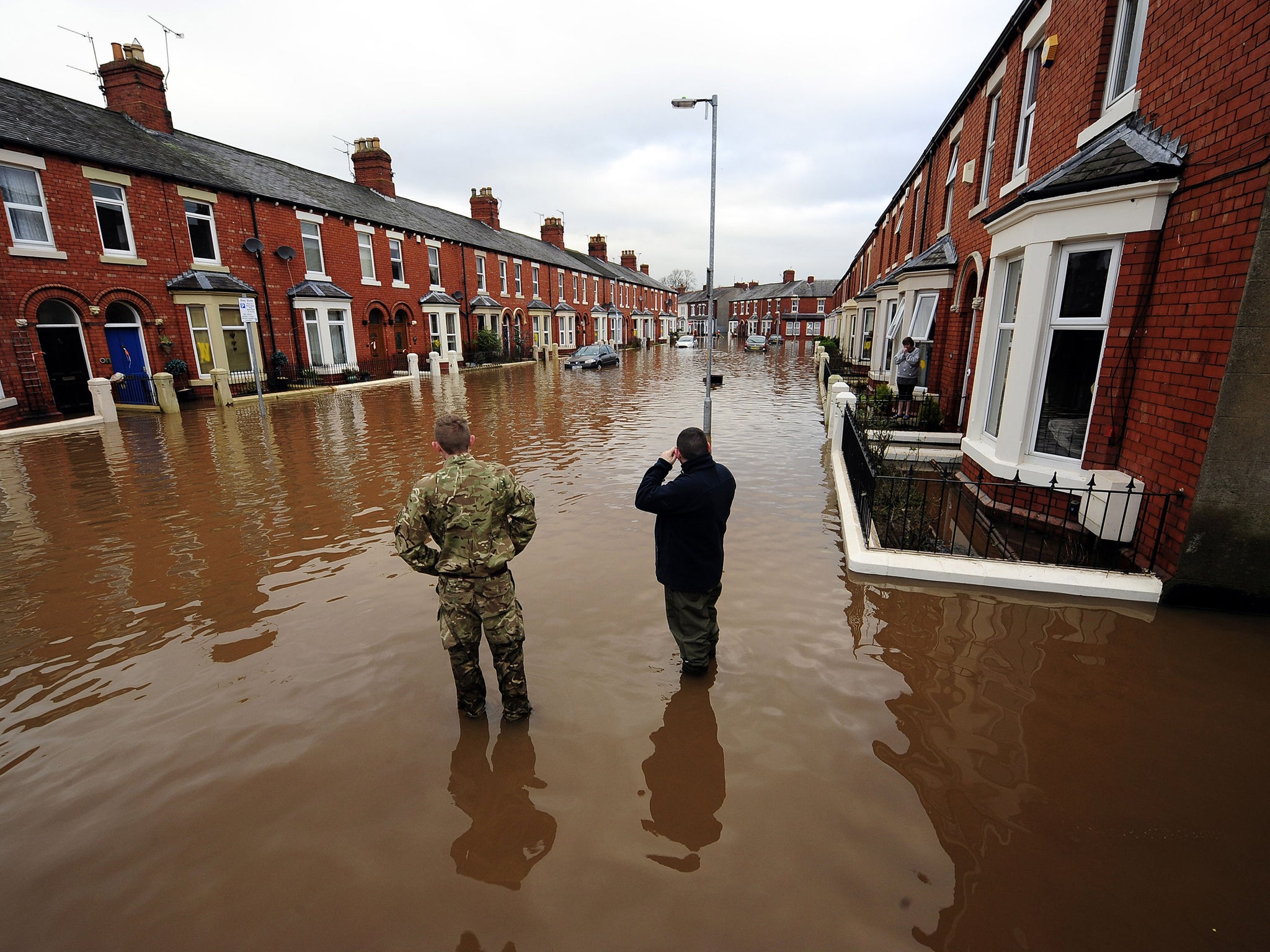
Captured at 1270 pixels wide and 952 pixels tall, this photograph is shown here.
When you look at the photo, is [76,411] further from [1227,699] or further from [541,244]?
[541,244]

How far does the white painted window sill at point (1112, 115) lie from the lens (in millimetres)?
5816

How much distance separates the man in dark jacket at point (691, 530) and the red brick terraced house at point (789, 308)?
71425 millimetres

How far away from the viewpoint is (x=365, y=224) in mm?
24719

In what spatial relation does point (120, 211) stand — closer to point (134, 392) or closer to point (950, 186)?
point (134, 392)

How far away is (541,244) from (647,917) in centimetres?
4652

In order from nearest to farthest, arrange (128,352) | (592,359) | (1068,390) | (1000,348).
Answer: (1068,390) → (1000,348) → (128,352) → (592,359)

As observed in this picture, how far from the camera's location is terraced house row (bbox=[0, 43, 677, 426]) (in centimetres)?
1466

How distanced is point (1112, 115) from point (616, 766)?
7892mm

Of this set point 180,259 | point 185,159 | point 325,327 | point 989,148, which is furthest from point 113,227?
point 989,148

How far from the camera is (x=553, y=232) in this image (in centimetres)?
4597

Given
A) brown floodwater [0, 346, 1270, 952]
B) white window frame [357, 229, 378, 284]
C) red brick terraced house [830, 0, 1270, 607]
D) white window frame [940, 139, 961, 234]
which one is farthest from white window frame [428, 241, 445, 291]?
red brick terraced house [830, 0, 1270, 607]

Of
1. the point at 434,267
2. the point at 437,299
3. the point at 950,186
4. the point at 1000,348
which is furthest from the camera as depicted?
the point at 434,267

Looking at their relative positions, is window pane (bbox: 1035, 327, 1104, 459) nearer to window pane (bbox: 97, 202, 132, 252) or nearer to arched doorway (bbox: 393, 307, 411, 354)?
window pane (bbox: 97, 202, 132, 252)

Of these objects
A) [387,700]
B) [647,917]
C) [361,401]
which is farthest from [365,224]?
[647,917]
